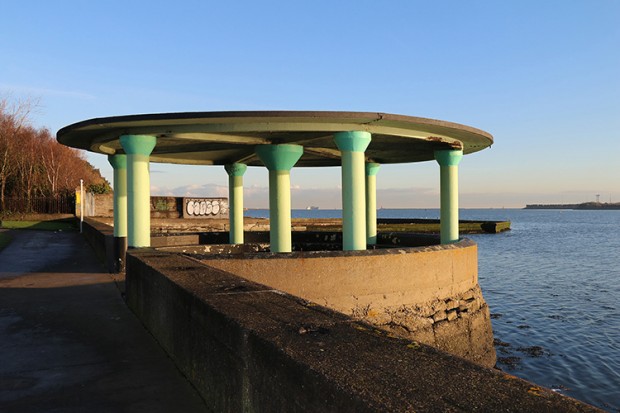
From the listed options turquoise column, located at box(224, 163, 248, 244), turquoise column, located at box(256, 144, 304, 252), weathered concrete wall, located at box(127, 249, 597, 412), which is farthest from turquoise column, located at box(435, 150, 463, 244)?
weathered concrete wall, located at box(127, 249, 597, 412)

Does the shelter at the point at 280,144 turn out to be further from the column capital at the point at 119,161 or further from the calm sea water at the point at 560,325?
the calm sea water at the point at 560,325

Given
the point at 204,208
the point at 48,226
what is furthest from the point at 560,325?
the point at 48,226

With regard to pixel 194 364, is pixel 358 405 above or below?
above

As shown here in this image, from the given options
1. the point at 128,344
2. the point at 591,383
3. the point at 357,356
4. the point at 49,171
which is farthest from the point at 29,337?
the point at 49,171

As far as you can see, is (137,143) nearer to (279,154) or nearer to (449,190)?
(279,154)

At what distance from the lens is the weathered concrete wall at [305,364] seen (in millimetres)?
2453

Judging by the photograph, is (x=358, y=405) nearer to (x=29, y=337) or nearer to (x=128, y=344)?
(x=128, y=344)

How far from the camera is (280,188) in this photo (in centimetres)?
1644

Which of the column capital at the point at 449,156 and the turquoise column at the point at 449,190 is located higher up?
the column capital at the point at 449,156

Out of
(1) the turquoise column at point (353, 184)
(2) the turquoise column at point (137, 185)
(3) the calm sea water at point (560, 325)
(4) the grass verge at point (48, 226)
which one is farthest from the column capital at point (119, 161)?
(4) the grass verge at point (48, 226)

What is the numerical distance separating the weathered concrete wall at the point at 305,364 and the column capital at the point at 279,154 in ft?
33.7

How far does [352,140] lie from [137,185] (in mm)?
6165

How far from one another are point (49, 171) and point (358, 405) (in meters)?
64.8

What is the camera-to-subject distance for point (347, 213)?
44.1 ft
